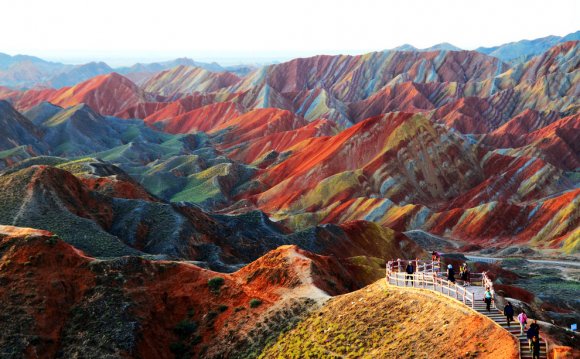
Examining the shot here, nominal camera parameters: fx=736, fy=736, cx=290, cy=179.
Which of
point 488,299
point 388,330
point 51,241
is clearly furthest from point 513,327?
point 51,241

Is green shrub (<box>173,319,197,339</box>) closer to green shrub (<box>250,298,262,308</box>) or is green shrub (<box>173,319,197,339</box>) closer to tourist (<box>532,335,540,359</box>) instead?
green shrub (<box>250,298,262,308</box>)

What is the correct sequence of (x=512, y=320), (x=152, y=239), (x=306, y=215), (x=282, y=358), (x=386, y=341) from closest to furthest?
1. (x=512, y=320)
2. (x=386, y=341)
3. (x=282, y=358)
4. (x=152, y=239)
5. (x=306, y=215)

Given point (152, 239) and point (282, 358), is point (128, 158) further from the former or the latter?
point (282, 358)

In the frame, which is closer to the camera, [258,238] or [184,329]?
[184,329]

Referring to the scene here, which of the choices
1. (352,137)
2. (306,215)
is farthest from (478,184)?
(306,215)

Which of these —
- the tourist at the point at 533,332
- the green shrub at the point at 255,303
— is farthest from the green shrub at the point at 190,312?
the tourist at the point at 533,332

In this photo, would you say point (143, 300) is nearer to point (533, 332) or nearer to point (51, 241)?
point (51, 241)
